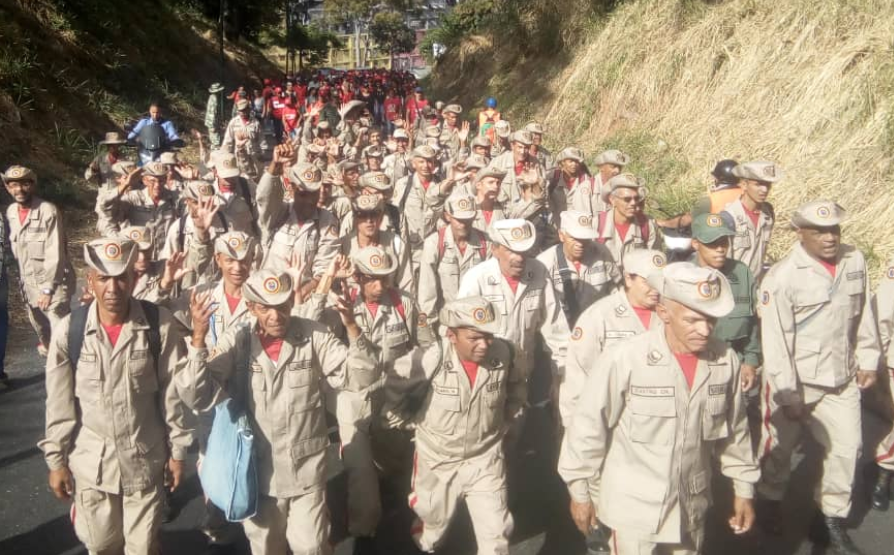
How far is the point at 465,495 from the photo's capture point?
4367mm

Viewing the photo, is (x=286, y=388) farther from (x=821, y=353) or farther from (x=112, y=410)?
(x=821, y=353)

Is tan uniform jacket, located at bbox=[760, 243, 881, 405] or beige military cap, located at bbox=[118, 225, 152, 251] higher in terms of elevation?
beige military cap, located at bbox=[118, 225, 152, 251]

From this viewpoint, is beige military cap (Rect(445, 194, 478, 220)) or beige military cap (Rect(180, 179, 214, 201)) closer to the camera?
beige military cap (Rect(445, 194, 478, 220))

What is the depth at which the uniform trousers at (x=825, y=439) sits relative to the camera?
458cm

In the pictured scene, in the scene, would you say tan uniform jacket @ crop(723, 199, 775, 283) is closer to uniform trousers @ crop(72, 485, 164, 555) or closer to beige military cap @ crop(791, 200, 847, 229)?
beige military cap @ crop(791, 200, 847, 229)

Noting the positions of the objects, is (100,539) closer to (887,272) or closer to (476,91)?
(887,272)

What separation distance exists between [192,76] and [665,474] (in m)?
27.0

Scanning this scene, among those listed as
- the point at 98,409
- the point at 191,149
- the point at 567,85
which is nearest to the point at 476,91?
the point at 567,85

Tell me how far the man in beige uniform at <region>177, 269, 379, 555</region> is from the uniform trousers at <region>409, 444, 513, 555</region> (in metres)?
0.65

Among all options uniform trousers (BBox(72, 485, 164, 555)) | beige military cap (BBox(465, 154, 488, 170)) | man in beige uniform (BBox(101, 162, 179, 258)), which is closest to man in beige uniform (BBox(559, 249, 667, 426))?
uniform trousers (BBox(72, 485, 164, 555))

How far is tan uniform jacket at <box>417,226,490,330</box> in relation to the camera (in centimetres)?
629

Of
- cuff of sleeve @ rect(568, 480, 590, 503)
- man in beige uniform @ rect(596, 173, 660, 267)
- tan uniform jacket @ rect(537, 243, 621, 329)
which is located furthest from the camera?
man in beige uniform @ rect(596, 173, 660, 267)

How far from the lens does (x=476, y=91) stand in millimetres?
24578

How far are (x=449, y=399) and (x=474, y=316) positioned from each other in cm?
56
